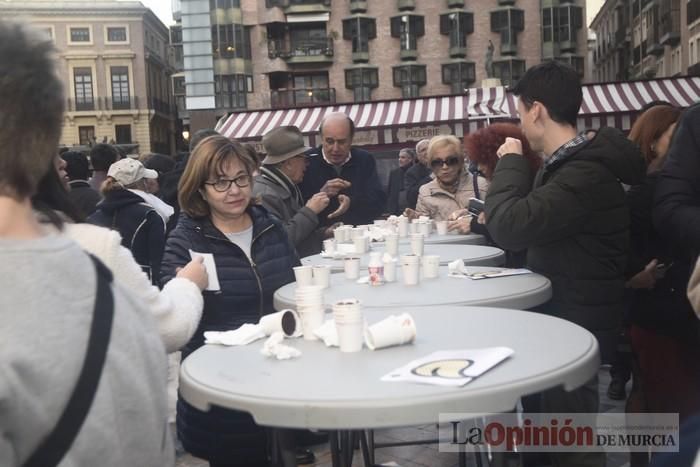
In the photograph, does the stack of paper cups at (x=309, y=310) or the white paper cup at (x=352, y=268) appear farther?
the white paper cup at (x=352, y=268)

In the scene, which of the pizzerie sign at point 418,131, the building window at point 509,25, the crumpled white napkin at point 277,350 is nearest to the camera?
the crumpled white napkin at point 277,350

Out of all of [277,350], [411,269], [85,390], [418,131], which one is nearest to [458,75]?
[418,131]

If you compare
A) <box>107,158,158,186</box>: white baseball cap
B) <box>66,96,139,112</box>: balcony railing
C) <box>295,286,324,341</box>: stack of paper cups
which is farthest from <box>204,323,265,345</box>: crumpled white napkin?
<box>66,96,139,112</box>: balcony railing

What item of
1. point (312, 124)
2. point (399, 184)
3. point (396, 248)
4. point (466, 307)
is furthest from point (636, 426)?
point (312, 124)

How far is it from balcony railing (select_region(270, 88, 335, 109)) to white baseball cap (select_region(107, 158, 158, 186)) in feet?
108

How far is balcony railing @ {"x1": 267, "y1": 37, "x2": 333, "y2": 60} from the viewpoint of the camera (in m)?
37.5

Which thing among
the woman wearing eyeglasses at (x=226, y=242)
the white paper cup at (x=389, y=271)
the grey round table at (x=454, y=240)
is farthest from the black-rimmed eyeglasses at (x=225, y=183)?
the grey round table at (x=454, y=240)

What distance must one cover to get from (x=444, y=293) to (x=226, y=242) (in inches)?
33.3

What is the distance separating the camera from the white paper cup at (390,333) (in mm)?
1797

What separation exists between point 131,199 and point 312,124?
47.4 ft

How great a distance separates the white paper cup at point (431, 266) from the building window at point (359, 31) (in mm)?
36050

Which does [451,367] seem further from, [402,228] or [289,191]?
[402,228]

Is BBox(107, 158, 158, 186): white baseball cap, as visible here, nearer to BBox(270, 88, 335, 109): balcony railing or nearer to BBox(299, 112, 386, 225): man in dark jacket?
BBox(299, 112, 386, 225): man in dark jacket

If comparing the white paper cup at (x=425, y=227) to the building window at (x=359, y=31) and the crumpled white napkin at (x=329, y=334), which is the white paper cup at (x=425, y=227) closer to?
the crumpled white napkin at (x=329, y=334)
